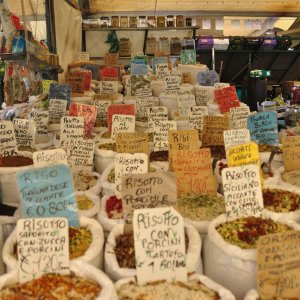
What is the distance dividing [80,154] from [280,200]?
3.53 feet

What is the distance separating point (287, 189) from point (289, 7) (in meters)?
8.49

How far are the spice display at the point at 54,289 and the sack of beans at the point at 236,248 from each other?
442 mm

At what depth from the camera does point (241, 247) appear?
4.82ft

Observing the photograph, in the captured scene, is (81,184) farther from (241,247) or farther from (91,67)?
(91,67)

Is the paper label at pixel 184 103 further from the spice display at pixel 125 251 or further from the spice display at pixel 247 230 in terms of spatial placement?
the spice display at pixel 125 251

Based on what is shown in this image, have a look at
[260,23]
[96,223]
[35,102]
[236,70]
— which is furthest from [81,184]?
[260,23]

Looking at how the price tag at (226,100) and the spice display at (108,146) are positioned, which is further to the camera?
the price tag at (226,100)

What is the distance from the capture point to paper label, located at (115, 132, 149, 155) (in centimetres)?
222

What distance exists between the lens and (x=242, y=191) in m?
1.63

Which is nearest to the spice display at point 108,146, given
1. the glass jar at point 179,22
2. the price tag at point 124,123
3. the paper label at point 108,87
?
the price tag at point 124,123

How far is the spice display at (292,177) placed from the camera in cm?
214

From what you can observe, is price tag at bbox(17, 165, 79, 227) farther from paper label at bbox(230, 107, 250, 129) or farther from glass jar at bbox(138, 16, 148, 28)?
glass jar at bbox(138, 16, 148, 28)

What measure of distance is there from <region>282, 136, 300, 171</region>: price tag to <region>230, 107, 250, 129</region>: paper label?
0.66 meters

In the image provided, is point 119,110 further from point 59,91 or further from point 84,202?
point 84,202
